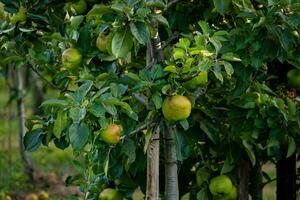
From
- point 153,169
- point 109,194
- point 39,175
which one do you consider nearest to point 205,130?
point 153,169

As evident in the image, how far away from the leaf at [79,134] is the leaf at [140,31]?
1.11 ft

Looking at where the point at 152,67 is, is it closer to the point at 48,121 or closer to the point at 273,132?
the point at 48,121

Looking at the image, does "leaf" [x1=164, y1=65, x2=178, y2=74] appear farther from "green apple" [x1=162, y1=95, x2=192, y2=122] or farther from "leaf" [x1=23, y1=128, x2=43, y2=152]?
"leaf" [x1=23, y1=128, x2=43, y2=152]

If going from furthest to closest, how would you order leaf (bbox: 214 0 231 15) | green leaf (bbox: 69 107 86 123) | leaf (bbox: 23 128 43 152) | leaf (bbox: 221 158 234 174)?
1. leaf (bbox: 221 158 234 174)
2. leaf (bbox: 23 128 43 152)
3. leaf (bbox: 214 0 231 15)
4. green leaf (bbox: 69 107 86 123)

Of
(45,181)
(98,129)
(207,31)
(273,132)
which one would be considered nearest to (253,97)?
(273,132)

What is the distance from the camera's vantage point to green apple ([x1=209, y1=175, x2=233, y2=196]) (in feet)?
11.0

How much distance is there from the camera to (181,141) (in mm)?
3039

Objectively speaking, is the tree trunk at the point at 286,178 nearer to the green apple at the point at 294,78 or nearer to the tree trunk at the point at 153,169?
the green apple at the point at 294,78

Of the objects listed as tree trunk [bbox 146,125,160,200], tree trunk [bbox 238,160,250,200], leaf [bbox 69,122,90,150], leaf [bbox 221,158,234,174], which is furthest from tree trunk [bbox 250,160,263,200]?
leaf [bbox 69,122,90,150]

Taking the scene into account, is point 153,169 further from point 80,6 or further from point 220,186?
point 80,6

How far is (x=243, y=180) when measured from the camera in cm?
365

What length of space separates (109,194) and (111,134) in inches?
32.5

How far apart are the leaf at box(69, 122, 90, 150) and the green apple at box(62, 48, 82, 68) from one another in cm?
49

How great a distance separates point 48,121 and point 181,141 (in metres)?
0.56
